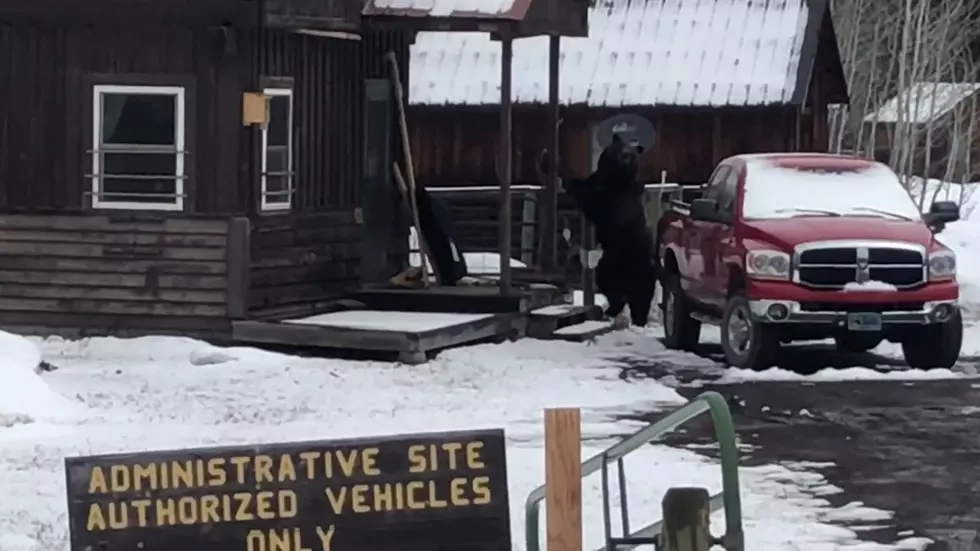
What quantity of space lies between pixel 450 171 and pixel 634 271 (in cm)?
846

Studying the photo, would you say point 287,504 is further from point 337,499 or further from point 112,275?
point 112,275

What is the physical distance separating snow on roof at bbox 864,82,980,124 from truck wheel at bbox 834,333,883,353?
14.6 m

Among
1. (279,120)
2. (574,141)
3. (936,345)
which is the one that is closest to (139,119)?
(279,120)

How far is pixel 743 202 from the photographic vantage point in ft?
59.9

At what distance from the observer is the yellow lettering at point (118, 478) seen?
21.7 ft

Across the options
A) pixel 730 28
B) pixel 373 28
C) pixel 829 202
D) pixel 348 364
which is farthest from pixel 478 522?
pixel 730 28

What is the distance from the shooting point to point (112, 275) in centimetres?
1883

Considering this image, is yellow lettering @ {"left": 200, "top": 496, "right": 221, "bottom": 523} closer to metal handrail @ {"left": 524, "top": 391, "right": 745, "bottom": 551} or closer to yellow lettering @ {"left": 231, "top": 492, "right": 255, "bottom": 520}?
yellow lettering @ {"left": 231, "top": 492, "right": 255, "bottom": 520}

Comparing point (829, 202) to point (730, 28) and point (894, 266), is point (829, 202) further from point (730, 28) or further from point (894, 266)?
point (730, 28)

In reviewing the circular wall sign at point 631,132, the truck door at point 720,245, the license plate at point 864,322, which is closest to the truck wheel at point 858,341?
the license plate at point 864,322

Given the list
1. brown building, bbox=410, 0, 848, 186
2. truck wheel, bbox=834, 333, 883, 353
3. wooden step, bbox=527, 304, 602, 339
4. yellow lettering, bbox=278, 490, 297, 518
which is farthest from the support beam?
yellow lettering, bbox=278, 490, 297, 518

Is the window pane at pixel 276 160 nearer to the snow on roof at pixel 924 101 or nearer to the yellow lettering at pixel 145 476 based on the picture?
the yellow lettering at pixel 145 476

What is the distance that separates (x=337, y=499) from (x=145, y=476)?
0.64 metres

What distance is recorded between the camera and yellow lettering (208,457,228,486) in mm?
6664
